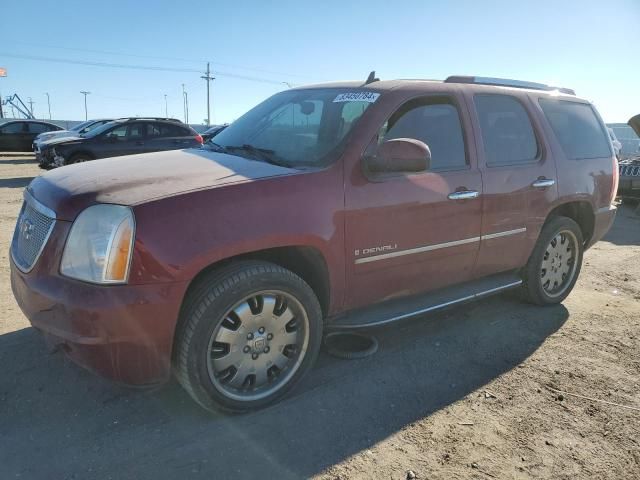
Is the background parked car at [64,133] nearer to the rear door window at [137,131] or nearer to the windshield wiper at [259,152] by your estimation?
the rear door window at [137,131]

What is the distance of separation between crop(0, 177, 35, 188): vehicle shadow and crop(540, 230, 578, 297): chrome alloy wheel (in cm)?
1118

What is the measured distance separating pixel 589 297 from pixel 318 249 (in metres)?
3.56

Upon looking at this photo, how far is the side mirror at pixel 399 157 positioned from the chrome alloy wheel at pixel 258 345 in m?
0.99

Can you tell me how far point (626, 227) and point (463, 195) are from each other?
7.04 m

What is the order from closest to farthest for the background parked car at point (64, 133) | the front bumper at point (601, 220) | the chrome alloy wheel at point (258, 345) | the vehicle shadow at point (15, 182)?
the chrome alloy wheel at point (258, 345) < the front bumper at point (601, 220) < the vehicle shadow at point (15, 182) < the background parked car at point (64, 133)

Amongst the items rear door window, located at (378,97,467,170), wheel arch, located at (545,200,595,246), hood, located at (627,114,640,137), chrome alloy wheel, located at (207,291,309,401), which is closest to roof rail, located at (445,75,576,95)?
rear door window, located at (378,97,467,170)

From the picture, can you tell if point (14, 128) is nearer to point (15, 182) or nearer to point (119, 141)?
point (15, 182)

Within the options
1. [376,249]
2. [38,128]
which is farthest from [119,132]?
[376,249]

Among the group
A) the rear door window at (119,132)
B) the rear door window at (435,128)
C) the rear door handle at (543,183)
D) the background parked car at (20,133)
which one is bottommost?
the background parked car at (20,133)

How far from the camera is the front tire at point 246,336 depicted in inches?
104

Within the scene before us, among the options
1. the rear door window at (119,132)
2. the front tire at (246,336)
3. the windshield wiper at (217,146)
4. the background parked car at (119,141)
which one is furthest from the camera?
the rear door window at (119,132)

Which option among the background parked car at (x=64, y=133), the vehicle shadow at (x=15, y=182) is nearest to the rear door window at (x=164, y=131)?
the background parked car at (x=64, y=133)

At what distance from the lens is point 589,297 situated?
517 centimetres

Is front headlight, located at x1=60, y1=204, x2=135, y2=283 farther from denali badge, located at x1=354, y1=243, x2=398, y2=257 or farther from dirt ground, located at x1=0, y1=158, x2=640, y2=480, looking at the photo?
denali badge, located at x1=354, y1=243, x2=398, y2=257
